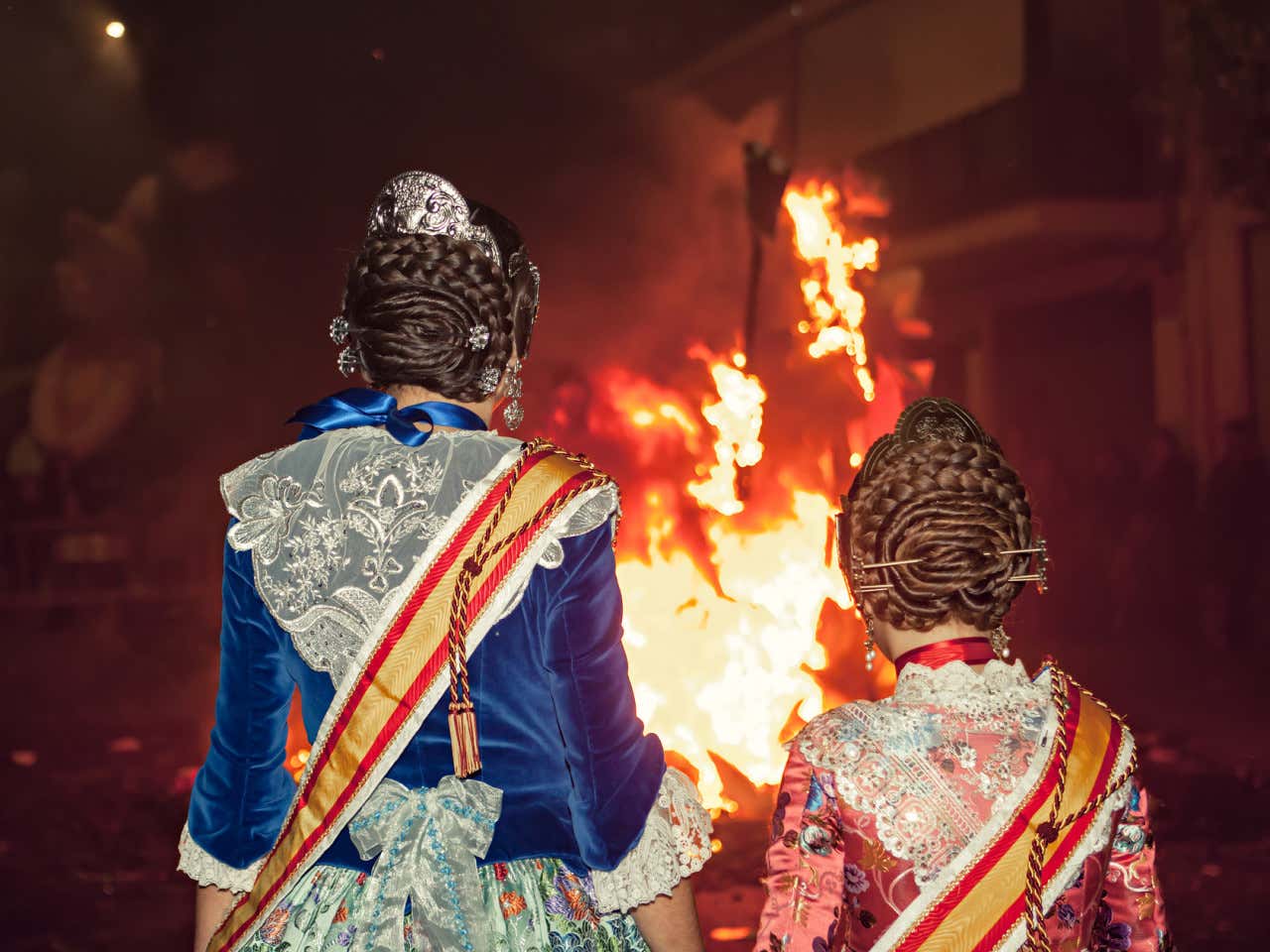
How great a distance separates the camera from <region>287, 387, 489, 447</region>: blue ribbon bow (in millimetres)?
1721

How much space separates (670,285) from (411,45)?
239cm

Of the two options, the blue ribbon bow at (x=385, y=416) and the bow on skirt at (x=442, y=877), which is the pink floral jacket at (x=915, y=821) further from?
the blue ribbon bow at (x=385, y=416)

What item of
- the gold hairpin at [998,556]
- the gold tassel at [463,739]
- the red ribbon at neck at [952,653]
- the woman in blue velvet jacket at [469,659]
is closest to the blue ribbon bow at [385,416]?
the woman in blue velvet jacket at [469,659]

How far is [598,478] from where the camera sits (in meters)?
1.74

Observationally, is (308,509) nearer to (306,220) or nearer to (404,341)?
(404,341)

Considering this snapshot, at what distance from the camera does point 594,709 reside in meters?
1.63

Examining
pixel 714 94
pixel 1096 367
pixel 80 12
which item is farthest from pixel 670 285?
pixel 80 12

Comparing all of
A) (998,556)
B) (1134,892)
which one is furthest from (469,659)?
(1134,892)

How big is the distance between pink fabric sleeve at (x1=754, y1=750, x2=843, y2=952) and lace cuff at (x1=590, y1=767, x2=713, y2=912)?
104mm

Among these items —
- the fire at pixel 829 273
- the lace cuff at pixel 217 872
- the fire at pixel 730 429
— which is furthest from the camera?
the fire at pixel 829 273

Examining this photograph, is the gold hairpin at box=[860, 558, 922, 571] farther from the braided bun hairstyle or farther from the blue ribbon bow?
the blue ribbon bow

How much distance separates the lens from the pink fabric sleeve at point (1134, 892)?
1.72 meters

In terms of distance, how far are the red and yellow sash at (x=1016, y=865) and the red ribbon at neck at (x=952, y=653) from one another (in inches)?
5.8

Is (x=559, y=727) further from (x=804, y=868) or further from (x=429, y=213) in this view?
(x=429, y=213)
